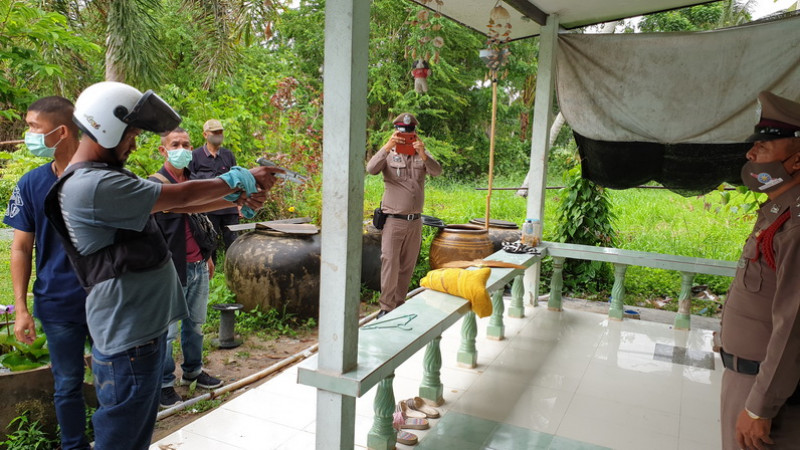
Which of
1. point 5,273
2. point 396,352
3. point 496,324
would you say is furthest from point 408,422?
point 5,273

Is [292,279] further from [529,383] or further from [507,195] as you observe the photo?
[507,195]

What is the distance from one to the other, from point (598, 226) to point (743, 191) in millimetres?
1519

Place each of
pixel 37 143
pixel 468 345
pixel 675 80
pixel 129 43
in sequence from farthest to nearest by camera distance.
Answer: pixel 129 43, pixel 675 80, pixel 468 345, pixel 37 143

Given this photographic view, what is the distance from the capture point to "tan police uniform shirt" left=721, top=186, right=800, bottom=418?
170 centimetres

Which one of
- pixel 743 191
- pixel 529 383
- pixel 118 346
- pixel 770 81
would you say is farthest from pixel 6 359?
pixel 743 191

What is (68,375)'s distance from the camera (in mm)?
2402

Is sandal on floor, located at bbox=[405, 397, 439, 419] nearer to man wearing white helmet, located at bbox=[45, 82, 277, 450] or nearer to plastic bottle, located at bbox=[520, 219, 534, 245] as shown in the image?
man wearing white helmet, located at bbox=[45, 82, 277, 450]

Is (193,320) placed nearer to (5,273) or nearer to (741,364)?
(741,364)

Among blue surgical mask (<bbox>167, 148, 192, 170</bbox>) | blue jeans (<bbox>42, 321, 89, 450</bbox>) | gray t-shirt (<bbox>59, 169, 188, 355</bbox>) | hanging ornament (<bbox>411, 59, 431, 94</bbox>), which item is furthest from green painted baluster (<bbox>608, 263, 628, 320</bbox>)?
blue jeans (<bbox>42, 321, 89, 450</bbox>)

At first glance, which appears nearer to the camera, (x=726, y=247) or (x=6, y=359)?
(x=6, y=359)

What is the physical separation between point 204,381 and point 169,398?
0.94 ft

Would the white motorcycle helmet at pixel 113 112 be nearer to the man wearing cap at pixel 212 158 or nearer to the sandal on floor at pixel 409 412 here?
the sandal on floor at pixel 409 412

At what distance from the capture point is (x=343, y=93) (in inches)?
75.3

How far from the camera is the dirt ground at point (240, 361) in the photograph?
3074 millimetres
